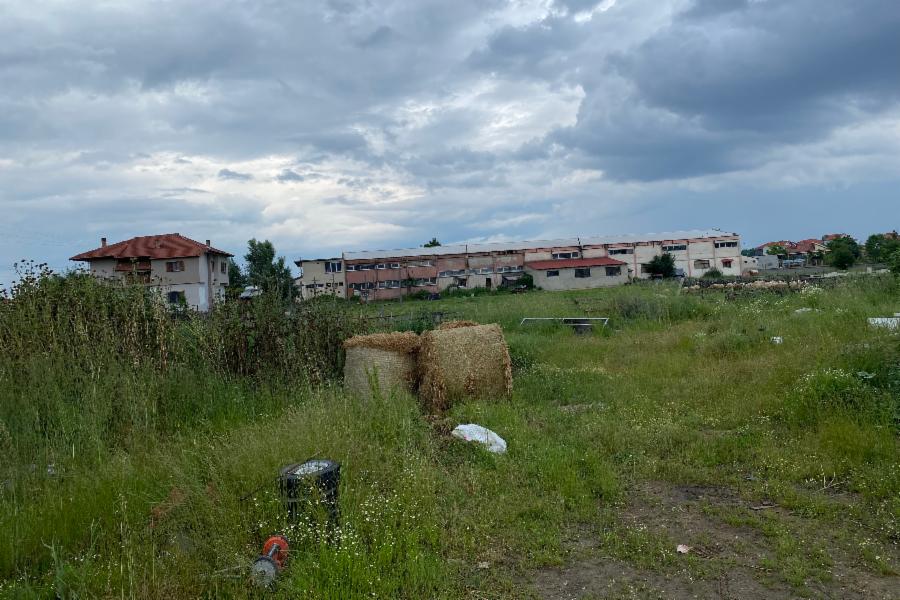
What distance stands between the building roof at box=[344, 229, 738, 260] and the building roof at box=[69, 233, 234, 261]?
14.4 meters

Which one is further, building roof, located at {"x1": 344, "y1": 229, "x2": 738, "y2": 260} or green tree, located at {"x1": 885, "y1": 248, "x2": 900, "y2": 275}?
building roof, located at {"x1": 344, "y1": 229, "x2": 738, "y2": 260}

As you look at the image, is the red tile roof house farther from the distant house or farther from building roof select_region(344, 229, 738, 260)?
the distant house

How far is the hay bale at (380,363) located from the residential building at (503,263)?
139ft

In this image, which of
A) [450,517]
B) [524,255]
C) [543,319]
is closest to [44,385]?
[450,517]

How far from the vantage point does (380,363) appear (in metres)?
7.91

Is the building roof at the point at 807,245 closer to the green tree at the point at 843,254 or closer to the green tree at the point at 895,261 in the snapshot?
the green tree at the point at 843,254

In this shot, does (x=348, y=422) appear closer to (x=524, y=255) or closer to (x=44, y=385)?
(x=44, y=385)

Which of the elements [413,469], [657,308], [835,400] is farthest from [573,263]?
[413,469]

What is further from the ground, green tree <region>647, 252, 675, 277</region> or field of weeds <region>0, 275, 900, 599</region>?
green tree <region>647, 252, 675, 277</region>

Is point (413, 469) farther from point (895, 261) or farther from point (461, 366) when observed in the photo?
point (895, 261)

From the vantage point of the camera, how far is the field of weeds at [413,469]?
3820 millimetres

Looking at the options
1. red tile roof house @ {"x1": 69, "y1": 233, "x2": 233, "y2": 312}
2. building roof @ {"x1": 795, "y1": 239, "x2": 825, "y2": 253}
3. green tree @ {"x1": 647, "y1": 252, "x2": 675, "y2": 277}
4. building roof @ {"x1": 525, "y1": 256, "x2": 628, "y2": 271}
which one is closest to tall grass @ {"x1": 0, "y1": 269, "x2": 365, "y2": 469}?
red tile roof house @ {"x1": 69, "y1": 233, "x2": 233, "y2": 312}

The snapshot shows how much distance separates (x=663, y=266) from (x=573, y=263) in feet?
29.8

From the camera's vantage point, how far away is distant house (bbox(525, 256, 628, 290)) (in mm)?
50625
